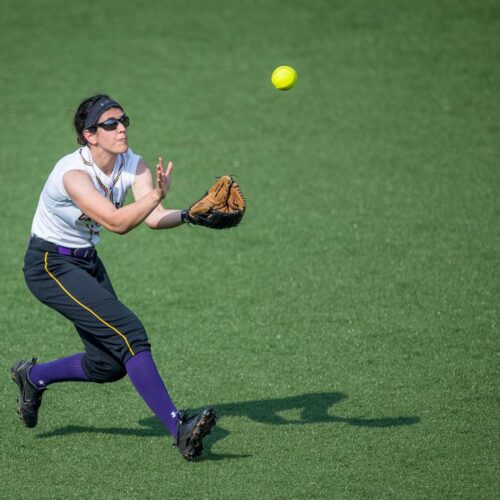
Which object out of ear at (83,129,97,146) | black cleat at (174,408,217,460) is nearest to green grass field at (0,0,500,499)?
black cleat at (174,408,217,460)

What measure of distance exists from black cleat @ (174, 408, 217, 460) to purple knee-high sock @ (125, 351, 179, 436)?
0.16 feet

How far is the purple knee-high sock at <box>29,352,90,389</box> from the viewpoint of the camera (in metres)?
5.69

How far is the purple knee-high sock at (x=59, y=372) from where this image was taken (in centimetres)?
569

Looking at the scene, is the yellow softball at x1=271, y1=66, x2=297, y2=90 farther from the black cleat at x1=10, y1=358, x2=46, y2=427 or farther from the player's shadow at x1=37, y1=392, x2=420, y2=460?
the black cleat at x1=10, y1=358, x2=46, y2=427

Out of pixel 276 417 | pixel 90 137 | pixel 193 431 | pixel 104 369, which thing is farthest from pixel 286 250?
pixel 193 431

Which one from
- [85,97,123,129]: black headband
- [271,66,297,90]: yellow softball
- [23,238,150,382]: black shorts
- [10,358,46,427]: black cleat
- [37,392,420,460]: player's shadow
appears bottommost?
[37,392,420,460]: player's shadow

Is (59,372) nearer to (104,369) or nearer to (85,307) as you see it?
(104,369)

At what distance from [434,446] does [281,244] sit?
384 centimetres

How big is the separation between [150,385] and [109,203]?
1.03m

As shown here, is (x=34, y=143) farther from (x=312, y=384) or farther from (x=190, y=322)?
(x=312, y=384)

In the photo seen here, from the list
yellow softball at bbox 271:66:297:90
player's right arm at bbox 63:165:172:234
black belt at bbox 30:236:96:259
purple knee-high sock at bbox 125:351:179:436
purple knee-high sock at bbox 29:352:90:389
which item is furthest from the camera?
yellow softball at bbox 271:66:297:90

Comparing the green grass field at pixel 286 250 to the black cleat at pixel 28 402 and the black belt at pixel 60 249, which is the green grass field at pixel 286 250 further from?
the black belt at pixel 60 249

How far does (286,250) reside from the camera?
885cm

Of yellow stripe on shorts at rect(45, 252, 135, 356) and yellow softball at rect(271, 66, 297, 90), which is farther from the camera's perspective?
yellow softball at rect(271, 66, 297, 90)
